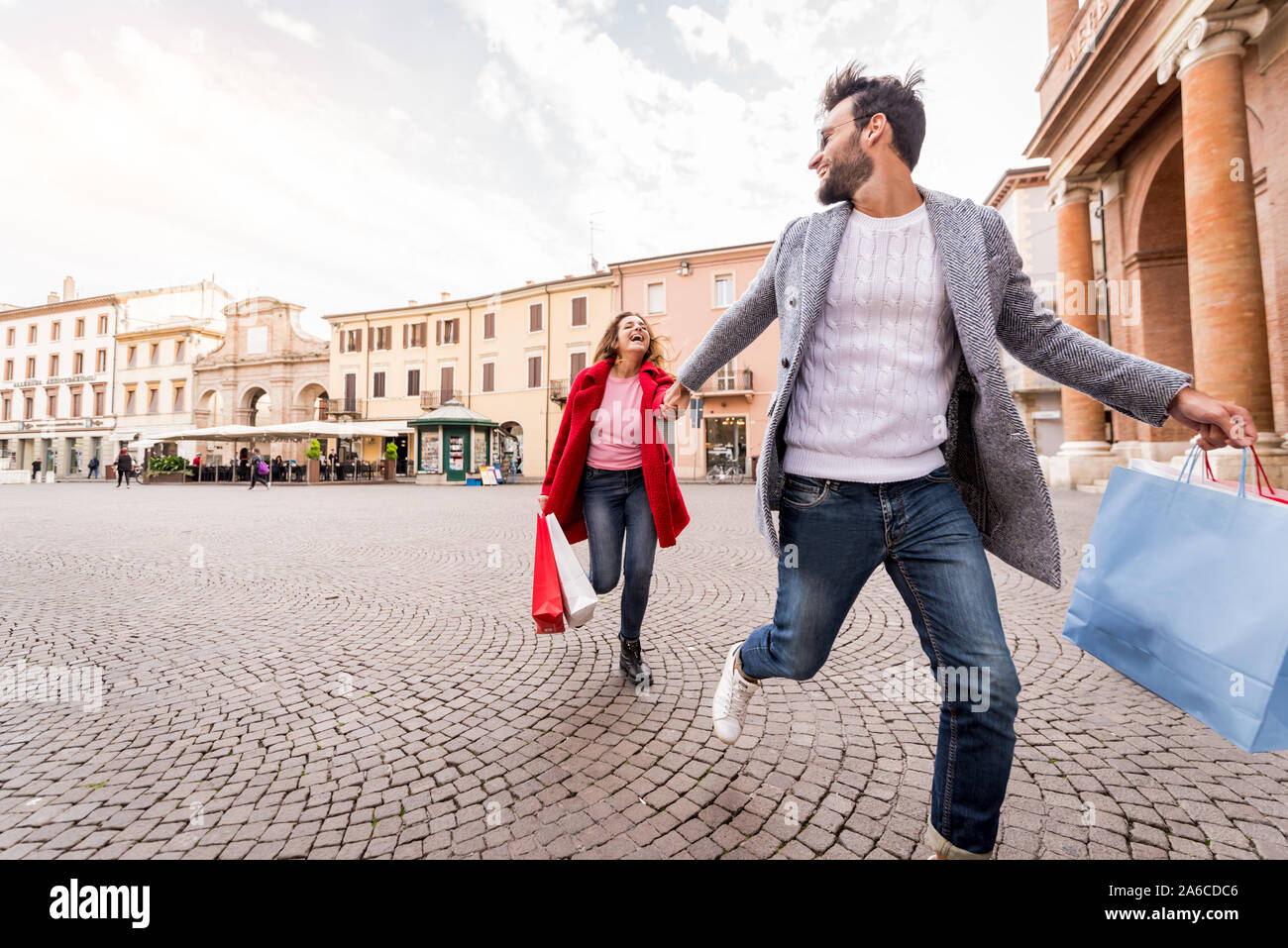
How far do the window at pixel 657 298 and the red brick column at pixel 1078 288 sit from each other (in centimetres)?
1698

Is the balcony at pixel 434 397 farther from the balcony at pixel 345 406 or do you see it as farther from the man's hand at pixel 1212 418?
the man's hand at pixel 1212 418

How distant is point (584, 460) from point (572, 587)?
2.10 ft

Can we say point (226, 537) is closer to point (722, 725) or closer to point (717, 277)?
point (722, 725)

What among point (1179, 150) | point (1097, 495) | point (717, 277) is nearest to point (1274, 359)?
point (1097, 495)

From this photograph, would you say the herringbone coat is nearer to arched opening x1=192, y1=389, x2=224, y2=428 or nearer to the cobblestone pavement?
the cobblestone pavement

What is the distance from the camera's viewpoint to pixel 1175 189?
13.2 meters

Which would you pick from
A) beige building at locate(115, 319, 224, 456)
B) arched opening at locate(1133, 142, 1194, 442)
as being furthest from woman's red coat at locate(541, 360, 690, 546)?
beige building at locate(115, 319, 224, 456)

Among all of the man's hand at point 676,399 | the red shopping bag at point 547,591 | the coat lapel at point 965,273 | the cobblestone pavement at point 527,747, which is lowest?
the cobblestone pavement at point 527,747

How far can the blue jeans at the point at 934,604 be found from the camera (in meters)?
1.30

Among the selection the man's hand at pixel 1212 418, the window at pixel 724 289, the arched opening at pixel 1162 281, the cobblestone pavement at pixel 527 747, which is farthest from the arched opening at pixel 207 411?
the man's hand at pixel 1212 418

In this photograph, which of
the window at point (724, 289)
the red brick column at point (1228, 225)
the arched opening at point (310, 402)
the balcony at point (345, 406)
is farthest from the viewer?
the arched opening at point (310, 402)

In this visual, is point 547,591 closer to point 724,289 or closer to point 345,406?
point 724,289
